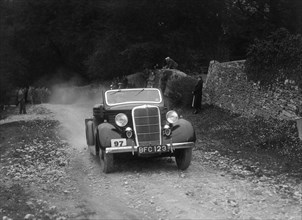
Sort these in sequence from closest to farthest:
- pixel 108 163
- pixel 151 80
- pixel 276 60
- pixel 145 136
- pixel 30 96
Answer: pixel 108 163 → pixel 145 136 → pixel 276 60 → pixel 151 80 → pixel 30 96

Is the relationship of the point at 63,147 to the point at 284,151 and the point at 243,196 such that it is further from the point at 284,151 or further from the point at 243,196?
the point at 243,196

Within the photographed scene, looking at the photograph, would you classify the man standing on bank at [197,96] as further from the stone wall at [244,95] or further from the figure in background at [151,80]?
the figure in background at [151,80]

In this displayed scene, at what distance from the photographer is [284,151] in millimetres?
11680

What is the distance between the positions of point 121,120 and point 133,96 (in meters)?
1.51

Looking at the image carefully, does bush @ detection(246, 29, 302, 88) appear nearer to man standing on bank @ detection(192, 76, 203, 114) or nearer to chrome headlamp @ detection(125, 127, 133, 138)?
man standing on bank @ detection(192, 76, 203, 114)

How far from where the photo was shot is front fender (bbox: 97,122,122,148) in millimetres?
10594

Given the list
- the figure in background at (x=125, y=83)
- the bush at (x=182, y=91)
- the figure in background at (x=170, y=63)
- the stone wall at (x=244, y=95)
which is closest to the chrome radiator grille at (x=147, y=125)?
the stone wall at (x=244, y=95)

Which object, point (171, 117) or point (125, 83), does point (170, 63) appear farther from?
point (171, 117)

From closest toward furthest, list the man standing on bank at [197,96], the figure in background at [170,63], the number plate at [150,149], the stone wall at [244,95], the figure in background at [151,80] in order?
the number plate at [150,149] < the stone wall at [244,95] < the man standing on bank at [197,96] < the figure in background at [170,63] < the figure in background at [151,80]

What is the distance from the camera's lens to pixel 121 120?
10.9 metres

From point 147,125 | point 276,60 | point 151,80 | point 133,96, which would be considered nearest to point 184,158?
point 147,125

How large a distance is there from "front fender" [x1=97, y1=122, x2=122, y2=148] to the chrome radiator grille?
482 millimetres

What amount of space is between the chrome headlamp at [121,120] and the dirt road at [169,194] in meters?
1.11

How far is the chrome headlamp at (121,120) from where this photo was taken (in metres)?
10.9
